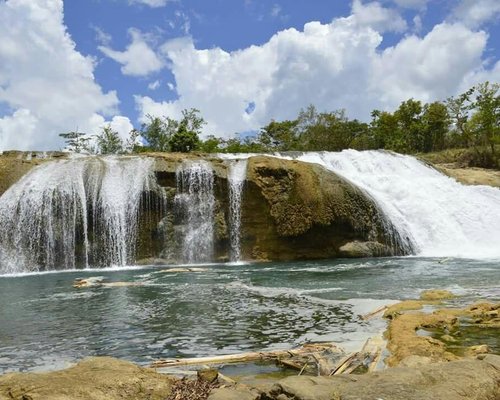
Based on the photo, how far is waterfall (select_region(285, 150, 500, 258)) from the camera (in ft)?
82.5

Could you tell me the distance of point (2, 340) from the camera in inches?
348

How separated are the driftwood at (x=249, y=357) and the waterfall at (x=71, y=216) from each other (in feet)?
60.0

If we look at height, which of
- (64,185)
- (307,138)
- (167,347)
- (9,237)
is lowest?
(167,347)

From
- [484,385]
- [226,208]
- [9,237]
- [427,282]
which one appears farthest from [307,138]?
[484,385]

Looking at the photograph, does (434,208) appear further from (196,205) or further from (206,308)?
(206,308)


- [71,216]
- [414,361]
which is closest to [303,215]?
[71,216]

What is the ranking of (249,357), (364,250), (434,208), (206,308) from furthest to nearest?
(434,208)
(364,250)
(206,308)
(249,357)

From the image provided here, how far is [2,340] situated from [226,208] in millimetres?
17010

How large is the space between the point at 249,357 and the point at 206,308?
4718 mm

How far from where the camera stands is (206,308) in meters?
11.5

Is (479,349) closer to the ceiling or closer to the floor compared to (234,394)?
closer to the floor

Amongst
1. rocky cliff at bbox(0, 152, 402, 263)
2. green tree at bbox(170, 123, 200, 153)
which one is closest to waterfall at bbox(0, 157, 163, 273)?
rocky cliff at bbox(0, 152, 402, 263)

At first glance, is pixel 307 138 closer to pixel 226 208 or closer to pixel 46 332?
pixel 226 208

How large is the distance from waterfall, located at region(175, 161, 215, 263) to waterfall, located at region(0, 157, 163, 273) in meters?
1.45
